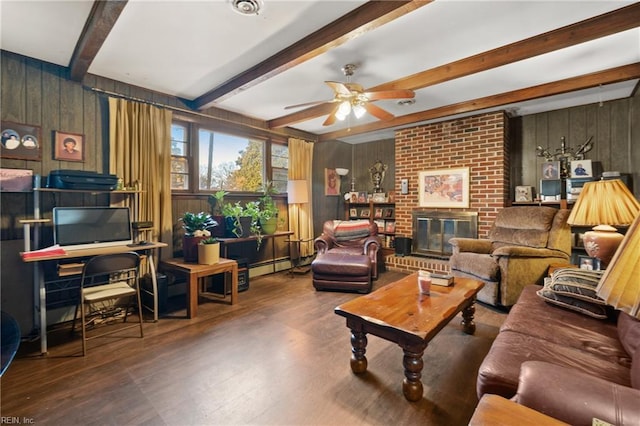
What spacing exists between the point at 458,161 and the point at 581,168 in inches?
57.0

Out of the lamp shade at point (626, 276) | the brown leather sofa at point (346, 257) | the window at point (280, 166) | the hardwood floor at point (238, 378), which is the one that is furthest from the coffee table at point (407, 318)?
the window at point (280, 166)

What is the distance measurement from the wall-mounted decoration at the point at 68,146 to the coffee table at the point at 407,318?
290 centimetres

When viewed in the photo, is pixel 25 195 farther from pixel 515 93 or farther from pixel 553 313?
pixel 515 93

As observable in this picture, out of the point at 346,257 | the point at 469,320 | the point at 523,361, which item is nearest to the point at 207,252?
the point at 346,257

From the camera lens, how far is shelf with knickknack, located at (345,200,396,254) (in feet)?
17.3

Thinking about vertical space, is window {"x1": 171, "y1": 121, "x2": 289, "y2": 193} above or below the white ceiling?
below

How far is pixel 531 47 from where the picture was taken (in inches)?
90.9

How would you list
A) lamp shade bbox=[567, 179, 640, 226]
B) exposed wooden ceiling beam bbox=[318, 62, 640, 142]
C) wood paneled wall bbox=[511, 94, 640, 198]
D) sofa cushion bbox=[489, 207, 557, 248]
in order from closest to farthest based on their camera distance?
1. lamp shade bbox=[567, 179, 640, 226]
2. exposed wooden ceiling beam bbox=[318, 62, 640, 142]
3. sofa cushion bbox=[489, 207, 557, 248]
4. wood paneled wall bbox=[511, 94, 640, 198]

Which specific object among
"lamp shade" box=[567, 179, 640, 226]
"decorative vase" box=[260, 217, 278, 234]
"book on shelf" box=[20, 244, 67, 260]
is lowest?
"book on shelf" box=[20, 244, 67, 260]

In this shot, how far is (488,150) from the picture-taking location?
4.09 m

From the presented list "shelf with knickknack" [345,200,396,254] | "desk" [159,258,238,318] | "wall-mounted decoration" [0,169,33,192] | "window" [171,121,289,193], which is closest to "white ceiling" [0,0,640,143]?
"window" [171,121,289,193]

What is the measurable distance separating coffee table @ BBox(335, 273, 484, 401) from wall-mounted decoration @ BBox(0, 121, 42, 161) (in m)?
2.98

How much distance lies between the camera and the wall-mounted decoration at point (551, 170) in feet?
12.7

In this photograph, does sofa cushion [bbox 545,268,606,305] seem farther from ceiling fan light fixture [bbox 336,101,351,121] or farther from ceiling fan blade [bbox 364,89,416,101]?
ceiling fan light fixture [bbox 336,101,351,121]
